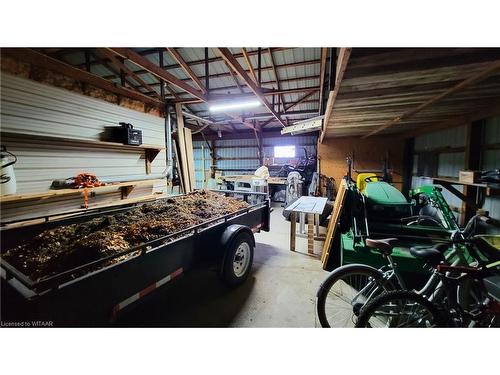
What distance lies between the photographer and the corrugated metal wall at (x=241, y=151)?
31.0 feet

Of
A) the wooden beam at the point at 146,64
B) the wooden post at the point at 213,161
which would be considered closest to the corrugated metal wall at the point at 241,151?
the wooden post at the point at 213,161

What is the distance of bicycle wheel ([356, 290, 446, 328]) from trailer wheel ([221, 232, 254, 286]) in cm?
125

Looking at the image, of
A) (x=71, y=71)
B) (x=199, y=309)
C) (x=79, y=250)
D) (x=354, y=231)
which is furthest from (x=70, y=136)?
(x=354, y=231)

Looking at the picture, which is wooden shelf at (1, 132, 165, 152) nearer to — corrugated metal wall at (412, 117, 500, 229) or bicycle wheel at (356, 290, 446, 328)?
bicycle wheel at (356, 290, 446, 328)

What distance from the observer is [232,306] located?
2.01 meters

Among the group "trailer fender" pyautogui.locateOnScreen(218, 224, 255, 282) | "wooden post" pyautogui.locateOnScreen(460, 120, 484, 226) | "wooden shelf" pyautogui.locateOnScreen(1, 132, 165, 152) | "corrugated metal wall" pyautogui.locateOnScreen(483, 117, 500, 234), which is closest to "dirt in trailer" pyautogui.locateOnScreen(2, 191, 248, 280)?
"trailer fender" pyautogui.locateOnScreen(218, 224, 255, 282)

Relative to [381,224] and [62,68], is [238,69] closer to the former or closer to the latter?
[62,68]

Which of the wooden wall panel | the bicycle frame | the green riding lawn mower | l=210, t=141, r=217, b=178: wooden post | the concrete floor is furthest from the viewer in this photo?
l=210, t=141, r=217, b=178: wooden post

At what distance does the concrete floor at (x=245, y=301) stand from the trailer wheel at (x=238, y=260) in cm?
13

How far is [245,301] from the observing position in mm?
2098

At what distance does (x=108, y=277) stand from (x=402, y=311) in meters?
1.98

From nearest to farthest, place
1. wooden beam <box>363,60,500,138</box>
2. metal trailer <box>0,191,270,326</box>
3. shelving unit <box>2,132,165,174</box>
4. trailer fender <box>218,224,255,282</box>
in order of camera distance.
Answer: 1. metal trailer <box>0,191,270,326</box>
2. wooden beam <box>363,60,500,138</box>
3. trailer fender <box>218,224,255,282</box>
4. shelving unit <box>2,132,165,174</box>

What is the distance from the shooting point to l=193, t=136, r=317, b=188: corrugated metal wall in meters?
9.45

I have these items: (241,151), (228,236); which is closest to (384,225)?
(228,236)
